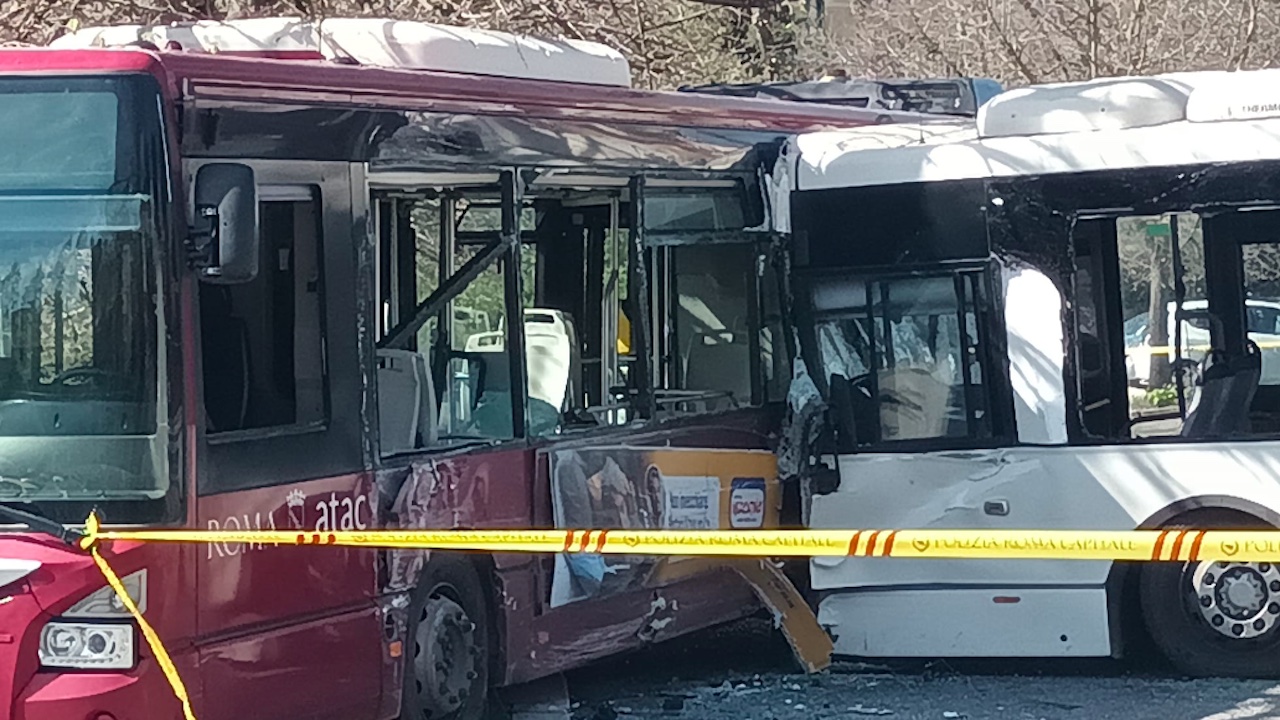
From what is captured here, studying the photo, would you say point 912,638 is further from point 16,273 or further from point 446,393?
point 16,273

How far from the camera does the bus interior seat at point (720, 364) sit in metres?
9.98

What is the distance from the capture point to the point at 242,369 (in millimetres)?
6977

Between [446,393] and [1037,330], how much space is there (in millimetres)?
2905

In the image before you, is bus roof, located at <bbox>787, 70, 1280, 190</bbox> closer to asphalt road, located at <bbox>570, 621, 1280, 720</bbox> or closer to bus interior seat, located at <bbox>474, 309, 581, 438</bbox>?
bus interior seat, located at <bbox>474, 309, 581, 438</bbox>

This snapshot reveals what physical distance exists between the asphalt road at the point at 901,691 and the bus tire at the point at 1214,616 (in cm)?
10

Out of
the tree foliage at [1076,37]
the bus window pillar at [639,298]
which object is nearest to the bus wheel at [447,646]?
the bus window pillar at [639,298]

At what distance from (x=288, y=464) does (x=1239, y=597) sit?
465cm

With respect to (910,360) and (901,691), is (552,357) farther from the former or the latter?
(901,691)

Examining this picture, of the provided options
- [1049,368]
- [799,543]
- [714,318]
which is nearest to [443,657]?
[799,543]

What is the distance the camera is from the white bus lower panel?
9555 mm

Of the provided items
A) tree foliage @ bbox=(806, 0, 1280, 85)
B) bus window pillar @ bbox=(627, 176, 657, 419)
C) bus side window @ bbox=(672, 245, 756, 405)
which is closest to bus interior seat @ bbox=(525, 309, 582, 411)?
bus window pillar @ bbox=(627, 176, 657, 419)

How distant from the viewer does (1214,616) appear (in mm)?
9648

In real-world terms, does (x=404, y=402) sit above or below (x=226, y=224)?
below

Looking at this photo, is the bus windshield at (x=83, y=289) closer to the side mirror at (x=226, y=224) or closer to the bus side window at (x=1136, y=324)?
the side mirror at (x=226, y=224)
